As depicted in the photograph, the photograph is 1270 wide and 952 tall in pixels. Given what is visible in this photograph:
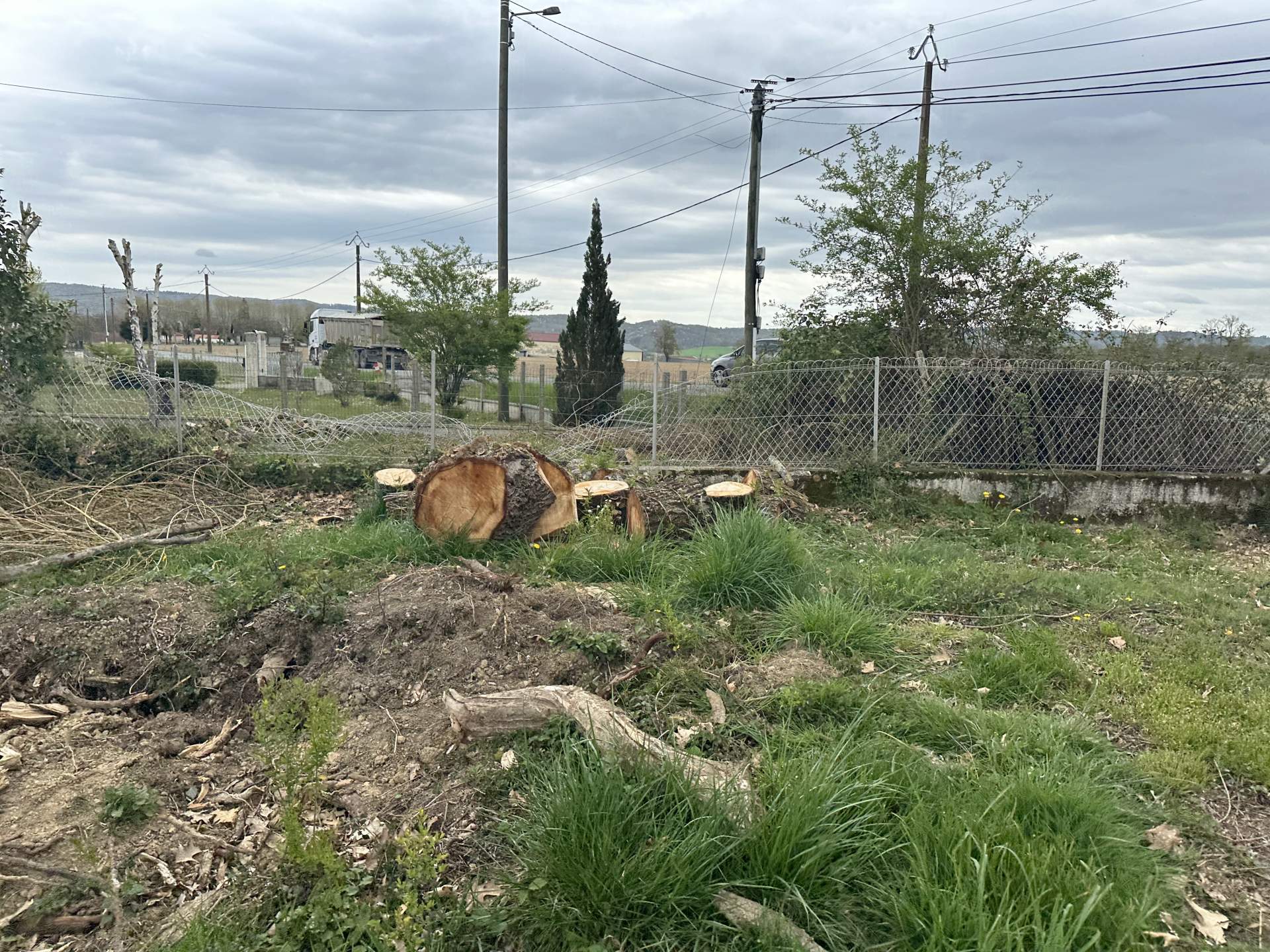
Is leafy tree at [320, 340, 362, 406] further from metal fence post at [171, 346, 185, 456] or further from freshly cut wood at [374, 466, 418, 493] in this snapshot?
freshly cut wood at [374, 466, 418, 493]

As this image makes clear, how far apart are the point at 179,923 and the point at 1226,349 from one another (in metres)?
11.1

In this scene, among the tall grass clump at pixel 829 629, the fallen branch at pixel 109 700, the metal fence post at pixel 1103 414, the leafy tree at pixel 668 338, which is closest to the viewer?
the fallen branch at pixel 109 700

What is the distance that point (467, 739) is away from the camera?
3.35 metres

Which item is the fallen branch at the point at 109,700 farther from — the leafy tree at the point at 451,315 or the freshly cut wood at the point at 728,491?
the leafy tree at the point at 451,315

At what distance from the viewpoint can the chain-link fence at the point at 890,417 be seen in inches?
360

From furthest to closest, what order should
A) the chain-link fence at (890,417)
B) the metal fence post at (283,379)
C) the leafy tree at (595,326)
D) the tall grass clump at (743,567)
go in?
1. the leafy tree at (595,326)
2. the metal fence post at (283,379)
3. the chain-link fence at (890,417)
4. the tall grass clump at (743,567)

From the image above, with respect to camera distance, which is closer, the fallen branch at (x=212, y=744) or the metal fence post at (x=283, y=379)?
the fallen branch at (x=212, y=744)

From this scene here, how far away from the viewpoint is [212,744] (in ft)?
11.8

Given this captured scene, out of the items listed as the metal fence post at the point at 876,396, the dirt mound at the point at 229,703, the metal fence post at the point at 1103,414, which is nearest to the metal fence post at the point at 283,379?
the metal fence post at the point at 876,396

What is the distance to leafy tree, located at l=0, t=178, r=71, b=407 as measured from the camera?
930cm

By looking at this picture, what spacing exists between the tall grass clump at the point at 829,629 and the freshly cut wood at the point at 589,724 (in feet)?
4.26

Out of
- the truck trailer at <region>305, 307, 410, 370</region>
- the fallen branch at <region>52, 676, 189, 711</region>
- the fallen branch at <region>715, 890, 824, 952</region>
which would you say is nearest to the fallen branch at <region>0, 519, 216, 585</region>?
the fallen branch at <region>52, 676, 189, 711</region>

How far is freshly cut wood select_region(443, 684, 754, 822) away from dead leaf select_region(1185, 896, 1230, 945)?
1.32 m

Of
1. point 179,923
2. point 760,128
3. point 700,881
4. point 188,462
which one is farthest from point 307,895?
point 760,128
